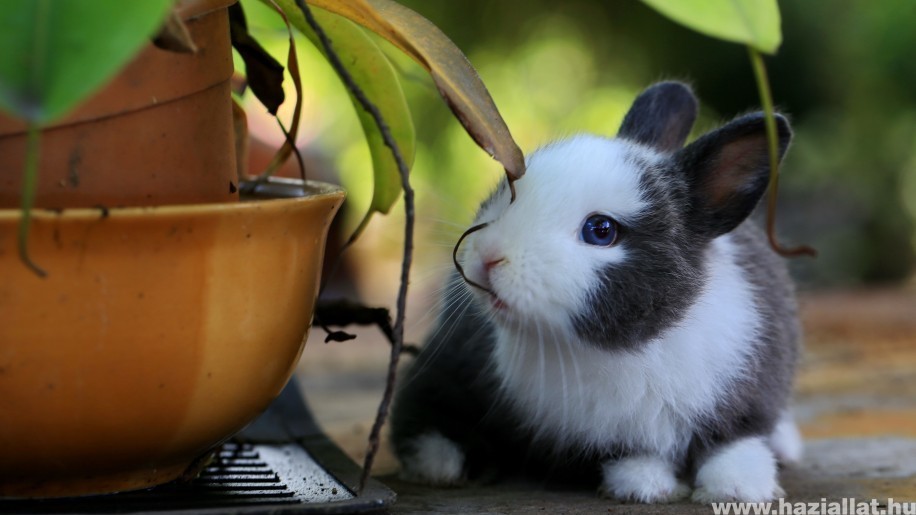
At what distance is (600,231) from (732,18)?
295 millimetres

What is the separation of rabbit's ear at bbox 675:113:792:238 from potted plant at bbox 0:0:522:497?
0.84 feet

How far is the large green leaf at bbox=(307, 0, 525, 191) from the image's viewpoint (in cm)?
81

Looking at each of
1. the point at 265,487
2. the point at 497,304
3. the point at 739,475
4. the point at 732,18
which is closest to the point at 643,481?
the point at 739,475

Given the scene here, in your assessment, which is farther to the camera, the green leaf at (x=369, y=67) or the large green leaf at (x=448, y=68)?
the green leaf at (x=369, y=67)

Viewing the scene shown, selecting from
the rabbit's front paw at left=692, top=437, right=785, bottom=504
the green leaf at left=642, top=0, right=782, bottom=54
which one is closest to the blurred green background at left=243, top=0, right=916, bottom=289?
the rabbit's front paw at left=692, top=437, right=785, bottom=504

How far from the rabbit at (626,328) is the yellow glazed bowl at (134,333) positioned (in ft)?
0.70

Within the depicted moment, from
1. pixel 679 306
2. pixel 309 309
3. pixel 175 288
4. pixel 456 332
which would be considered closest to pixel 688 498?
pixel 679 306

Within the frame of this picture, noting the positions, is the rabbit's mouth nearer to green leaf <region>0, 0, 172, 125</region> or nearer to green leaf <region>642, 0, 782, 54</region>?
green leaf <region>642, 0, 782, 54</region>

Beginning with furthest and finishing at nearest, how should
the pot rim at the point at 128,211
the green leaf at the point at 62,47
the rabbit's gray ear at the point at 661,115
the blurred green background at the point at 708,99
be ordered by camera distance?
the blurred green background at the point at 708,99 < the rabbit's gray ear at the point at 661,115 < the pot rim at the point at 128,211 < the green leaf at the point at 62,47

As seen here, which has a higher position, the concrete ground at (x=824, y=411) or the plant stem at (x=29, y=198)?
the plant stem at (x=29, y=198)

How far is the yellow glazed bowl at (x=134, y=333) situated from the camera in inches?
28.3

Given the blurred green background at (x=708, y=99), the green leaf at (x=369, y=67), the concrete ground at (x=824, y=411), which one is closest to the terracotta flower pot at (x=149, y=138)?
the green leaf at (x=369, y=67)

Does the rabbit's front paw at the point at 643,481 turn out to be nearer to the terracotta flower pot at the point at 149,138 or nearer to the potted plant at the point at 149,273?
the potted plant at the point at 149,273

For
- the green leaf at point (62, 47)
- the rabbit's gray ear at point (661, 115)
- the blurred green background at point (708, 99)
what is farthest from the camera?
the blurred green background at point (708, 99)
